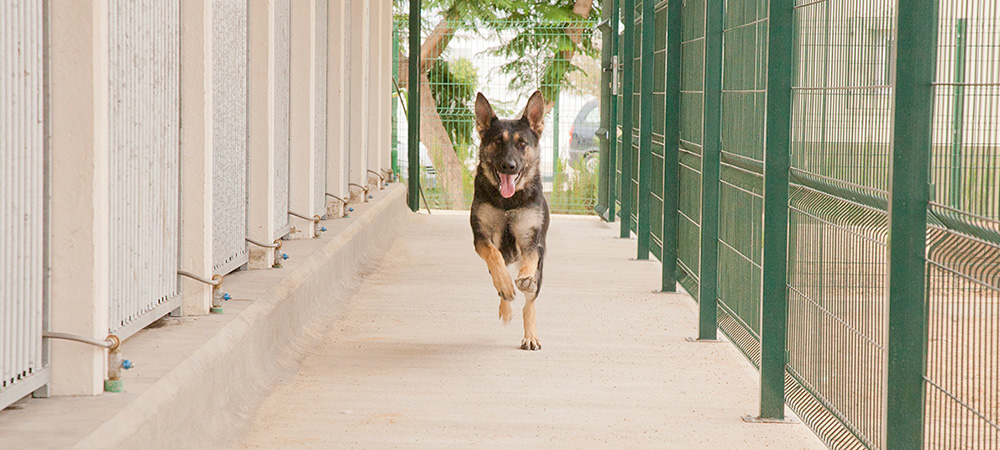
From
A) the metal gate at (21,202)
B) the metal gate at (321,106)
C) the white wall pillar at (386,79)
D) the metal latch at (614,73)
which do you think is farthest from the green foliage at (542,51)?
the metal gate at (21,202)

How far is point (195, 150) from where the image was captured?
16.9 ft

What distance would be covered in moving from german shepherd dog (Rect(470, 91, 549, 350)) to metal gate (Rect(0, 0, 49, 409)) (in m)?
3.61

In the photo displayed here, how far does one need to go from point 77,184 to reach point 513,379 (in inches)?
114

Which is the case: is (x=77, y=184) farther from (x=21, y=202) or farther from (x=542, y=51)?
(x=542, y=51)

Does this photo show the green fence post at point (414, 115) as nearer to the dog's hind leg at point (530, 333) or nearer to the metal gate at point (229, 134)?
the metal gate at point (229, 134)

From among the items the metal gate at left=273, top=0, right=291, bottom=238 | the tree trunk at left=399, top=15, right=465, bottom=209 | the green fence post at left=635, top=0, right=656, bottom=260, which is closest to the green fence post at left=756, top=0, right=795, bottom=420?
the metal gate at left=273, top=0, right=291, bottom=238

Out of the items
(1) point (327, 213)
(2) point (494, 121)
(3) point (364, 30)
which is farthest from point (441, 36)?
(2) point (494, 121)

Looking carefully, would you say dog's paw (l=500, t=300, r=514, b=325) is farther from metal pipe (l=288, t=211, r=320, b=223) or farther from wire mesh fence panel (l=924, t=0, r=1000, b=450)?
wire mesh fence panel (l=924, t=0, r=1000, b=450)

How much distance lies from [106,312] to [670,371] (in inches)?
132

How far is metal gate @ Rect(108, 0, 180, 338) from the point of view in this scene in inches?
167

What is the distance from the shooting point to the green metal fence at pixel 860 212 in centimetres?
296

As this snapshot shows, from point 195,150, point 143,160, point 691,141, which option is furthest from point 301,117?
point 143,160

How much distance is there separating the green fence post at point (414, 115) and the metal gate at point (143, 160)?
10581mm

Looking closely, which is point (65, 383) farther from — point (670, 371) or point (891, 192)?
point (670, 371)
